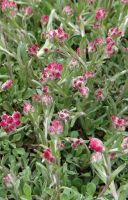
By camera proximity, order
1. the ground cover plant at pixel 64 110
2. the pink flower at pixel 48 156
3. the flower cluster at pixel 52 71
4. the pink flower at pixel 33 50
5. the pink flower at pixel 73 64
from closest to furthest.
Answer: the pink flower at pixel 48 156
the ground cover plant at pixel 64 110
the flower cluster at pixel 52 71
the pink flower at pixel 73 64
the pink flower at pixel 33 50

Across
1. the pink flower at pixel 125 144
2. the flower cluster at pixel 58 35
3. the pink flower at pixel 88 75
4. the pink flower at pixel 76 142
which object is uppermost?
the flower cluster at pixel 58 35

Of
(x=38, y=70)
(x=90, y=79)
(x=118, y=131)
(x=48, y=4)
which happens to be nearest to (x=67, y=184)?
(x=118, y=131)

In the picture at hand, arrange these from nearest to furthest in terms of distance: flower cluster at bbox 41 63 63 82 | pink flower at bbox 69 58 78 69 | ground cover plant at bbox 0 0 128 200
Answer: ground cover plant at bbox 0 0 128 200, flower cluster at bbox 41 63 63 82, pink flower at bbox 69 58 78 69

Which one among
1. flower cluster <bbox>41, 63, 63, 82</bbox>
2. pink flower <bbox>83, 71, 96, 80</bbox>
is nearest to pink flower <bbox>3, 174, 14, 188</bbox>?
flower cluster <bbox>41, 63, 63, 82</bbox>

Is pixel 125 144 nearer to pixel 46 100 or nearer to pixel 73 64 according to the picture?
pixel 46 100

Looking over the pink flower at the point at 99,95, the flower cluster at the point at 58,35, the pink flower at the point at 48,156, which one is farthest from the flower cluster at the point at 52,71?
the pink flower at the point at 48,156

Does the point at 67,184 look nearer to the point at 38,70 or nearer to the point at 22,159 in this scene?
the point at 22,159

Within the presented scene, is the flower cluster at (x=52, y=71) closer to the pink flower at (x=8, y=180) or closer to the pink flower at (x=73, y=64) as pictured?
the pink flower at (x=73, y=64)

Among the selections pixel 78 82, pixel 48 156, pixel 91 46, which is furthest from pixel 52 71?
pixel 48 156

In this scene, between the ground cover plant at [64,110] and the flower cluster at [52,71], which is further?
the flower cluster at [52,71]

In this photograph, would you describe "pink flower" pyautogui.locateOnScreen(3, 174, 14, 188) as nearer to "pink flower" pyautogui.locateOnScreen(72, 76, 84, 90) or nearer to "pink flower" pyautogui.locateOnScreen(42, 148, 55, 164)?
"pink flower" pyautogui.locateOnScreen(42, 148, 55, 164)
